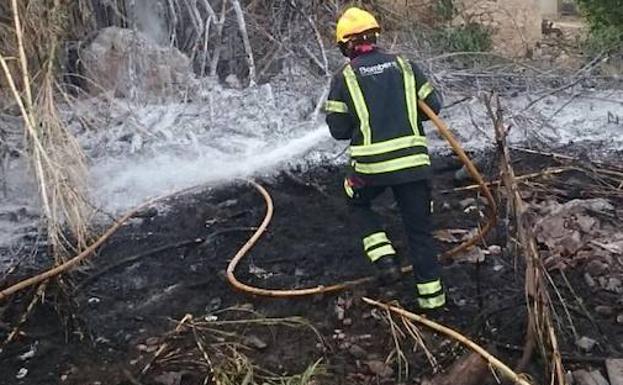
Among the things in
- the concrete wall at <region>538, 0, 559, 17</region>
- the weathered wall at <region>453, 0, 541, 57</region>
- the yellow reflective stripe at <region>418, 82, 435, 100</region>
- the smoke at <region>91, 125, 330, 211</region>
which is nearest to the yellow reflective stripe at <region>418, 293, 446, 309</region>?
the yellow reflective stripe at <region>418, 82, 435, 100</region>

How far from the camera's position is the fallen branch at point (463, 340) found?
131 inches

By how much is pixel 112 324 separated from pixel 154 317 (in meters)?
0.20

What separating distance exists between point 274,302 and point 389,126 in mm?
1038

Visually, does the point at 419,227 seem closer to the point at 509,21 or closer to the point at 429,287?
the point at 429,287

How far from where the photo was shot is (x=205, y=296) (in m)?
4.52

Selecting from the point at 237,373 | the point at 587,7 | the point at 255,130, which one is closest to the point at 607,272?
the point at 237,373

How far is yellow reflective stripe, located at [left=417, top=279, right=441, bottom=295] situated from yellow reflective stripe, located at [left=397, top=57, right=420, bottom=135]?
2.34 ft

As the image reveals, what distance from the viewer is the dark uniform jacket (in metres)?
4.18

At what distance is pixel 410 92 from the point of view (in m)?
4.21

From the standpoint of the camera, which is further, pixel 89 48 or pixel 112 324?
pixel 89 48

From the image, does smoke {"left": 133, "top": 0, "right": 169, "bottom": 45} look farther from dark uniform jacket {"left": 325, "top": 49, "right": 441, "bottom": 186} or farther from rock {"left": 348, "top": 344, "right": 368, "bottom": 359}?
rock {"left": 348, "top": 344, "right": 368, "bottom": 359}

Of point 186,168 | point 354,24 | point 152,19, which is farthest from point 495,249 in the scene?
point 152,19

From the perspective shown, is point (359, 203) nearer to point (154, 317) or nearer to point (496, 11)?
point (154, 317)

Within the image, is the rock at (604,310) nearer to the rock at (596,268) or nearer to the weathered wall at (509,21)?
the rock at (596,268)
